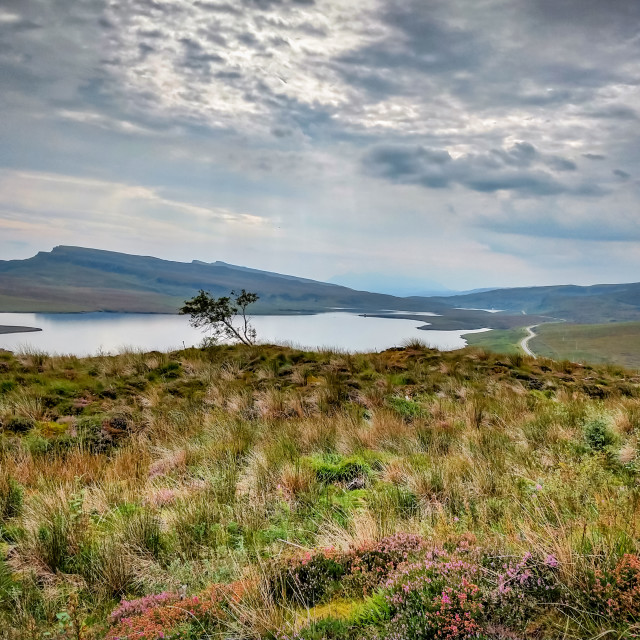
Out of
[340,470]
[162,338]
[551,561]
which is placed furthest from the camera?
[162,338]

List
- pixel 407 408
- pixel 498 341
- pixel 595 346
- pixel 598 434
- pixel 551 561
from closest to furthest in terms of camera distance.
→ 1. pixel 551 561
2. pixel 598 434
3. pixel 407 408
4. pixel 595 346
5. pixel 498 341

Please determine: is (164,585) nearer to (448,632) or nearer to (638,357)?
(448,632)

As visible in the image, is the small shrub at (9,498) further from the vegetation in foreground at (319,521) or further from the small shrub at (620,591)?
the small shrub at (620,591)

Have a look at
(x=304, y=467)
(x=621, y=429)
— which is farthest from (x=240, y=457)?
(x=621, y=429)

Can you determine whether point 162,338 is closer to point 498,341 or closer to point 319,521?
point 319,521

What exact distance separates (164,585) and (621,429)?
7303 mm

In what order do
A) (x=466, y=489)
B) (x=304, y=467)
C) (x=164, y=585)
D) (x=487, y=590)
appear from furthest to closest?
(x=304, y=467) < (x=466, y=489) < (x=164, y=585) < (x=487, y=590)

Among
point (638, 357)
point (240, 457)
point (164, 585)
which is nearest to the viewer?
point (164, 585)

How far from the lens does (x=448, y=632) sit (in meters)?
2.48

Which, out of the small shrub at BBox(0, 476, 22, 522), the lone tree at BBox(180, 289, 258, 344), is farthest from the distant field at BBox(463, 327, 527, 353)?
the small shrub at BBox(0, 476, 22, 522)

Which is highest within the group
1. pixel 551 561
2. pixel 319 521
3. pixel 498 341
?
pixel 551 561

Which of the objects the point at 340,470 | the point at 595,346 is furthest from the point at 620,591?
the point at 595,346

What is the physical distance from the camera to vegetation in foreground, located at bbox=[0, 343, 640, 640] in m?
2.69

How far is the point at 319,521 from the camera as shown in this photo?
4457mm
